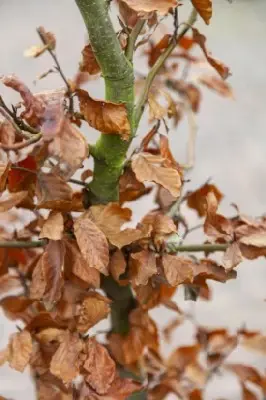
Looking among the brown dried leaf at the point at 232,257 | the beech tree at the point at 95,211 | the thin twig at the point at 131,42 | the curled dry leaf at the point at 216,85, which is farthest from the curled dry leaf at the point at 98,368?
the curled dry leaf at the point at 216,85

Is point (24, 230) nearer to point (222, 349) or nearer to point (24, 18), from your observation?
point (222, 349)

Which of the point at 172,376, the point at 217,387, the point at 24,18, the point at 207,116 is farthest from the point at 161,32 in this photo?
the point at 24,18

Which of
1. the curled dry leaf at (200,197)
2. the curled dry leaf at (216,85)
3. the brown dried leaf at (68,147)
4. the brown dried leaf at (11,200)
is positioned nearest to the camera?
the brown dried leaf at (68,147)

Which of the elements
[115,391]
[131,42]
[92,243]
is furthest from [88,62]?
[115,391]

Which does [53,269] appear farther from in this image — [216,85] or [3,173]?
[216,85]

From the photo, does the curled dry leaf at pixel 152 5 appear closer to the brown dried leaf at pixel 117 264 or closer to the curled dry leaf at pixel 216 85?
the brown dried leaf at pixel 117 264

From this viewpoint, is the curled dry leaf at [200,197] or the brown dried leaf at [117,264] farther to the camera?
the curled dry leaf at [200,197]
